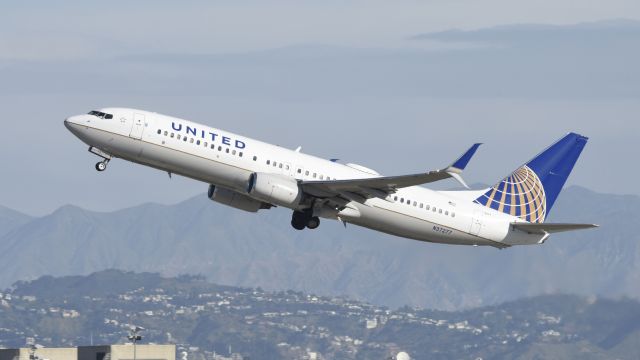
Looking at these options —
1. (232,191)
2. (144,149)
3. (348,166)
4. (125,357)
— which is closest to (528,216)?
(348,166)

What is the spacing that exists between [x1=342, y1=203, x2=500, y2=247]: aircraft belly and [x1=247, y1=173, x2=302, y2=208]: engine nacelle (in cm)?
401

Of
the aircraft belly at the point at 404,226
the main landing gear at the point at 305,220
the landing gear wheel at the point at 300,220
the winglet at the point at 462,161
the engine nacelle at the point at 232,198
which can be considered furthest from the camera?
the engine nacelle at the point at 232,198

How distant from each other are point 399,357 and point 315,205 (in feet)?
80.0

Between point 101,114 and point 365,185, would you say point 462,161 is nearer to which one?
point 365,185

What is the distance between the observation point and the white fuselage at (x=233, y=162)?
3046 inches

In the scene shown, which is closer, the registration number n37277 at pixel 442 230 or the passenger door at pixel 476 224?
the registration number n37277 at pixel 442 230

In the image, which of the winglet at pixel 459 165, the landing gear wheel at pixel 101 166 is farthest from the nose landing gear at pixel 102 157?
the winglet at pixel 459 165

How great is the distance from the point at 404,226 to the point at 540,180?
13.1 metres

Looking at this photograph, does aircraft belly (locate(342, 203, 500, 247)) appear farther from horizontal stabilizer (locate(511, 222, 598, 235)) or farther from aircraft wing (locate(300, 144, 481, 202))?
horizontal stabilizer (locate(511, 222, 598, 235))

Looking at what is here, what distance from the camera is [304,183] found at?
7925 cm

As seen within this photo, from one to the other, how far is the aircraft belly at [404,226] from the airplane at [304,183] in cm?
6

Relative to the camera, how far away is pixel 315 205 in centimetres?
8131

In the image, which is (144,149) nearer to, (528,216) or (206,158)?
(206,158)

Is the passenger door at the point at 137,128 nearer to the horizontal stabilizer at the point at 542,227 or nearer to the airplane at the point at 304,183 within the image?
the airplane at the point at 304,183
